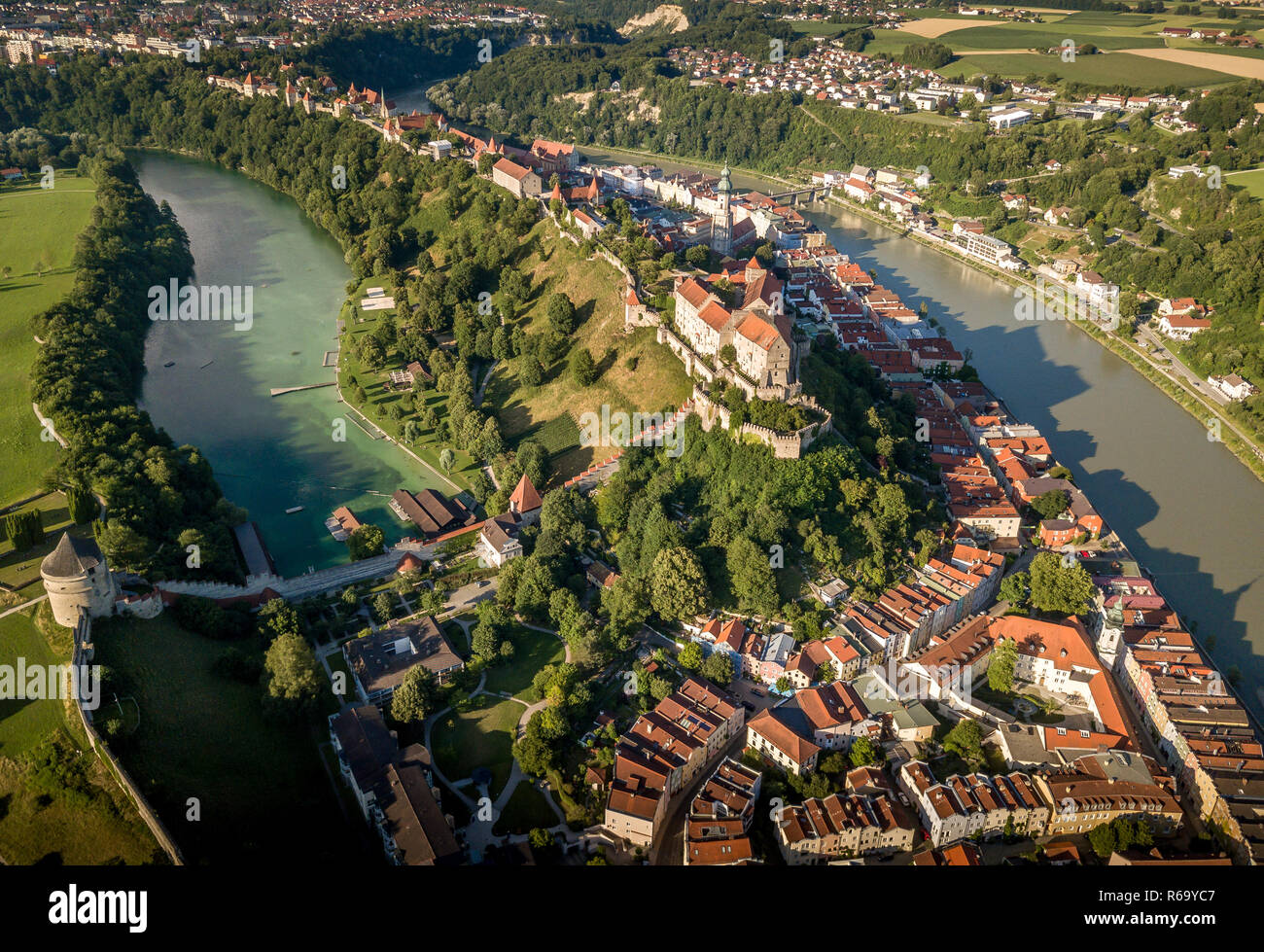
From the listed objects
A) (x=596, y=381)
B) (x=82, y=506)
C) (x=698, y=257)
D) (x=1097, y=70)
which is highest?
(x=1097, y=70)

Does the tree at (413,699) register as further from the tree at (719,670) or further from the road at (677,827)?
the tree at (719,670)

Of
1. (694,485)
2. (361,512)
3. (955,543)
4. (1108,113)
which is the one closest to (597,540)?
(694,485)

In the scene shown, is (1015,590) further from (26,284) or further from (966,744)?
(26,284)

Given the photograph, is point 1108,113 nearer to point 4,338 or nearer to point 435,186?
point 435,186
